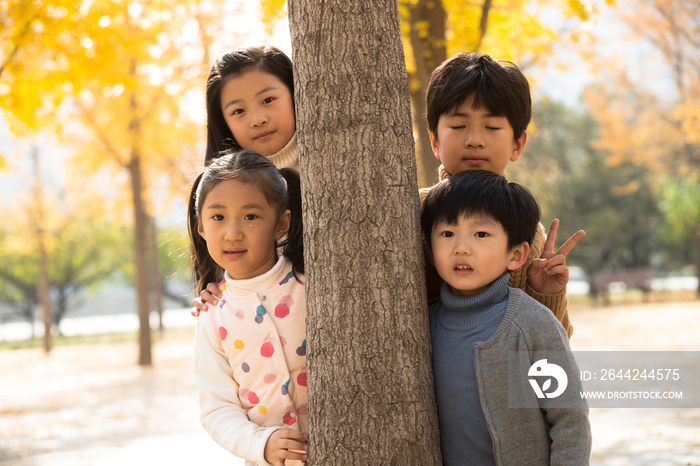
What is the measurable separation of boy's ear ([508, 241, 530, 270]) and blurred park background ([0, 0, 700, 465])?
1.13m

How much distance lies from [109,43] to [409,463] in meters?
6.52

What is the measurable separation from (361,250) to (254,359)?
0.48 m

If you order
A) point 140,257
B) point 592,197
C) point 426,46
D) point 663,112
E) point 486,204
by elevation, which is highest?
point 663,112

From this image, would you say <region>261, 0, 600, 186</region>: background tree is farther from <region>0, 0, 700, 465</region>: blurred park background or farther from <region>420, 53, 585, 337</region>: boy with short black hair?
<region>420, 53, 585, 337</region>: boy with short black hair

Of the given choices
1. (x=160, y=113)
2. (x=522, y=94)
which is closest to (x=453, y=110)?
(x=522, y=94)

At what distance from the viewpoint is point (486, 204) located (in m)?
1.64

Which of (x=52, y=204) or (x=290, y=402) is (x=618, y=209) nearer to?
(x=52, y=204)

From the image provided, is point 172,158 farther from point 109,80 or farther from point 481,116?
point 481,116

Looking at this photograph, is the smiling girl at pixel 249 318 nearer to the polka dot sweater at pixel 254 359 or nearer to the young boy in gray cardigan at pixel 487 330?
the polka dot sweater at pixel 254 359

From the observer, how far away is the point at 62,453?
549cm

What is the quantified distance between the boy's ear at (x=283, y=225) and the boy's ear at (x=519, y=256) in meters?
0.70

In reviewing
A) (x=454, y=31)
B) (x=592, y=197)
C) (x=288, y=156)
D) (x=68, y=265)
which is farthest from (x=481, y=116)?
(x=68, y=265)

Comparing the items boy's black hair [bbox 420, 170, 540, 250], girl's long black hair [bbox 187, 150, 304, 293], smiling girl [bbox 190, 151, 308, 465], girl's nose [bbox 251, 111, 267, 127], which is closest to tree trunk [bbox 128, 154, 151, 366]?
girl's nose [bbox 251, 111, 267, 127]

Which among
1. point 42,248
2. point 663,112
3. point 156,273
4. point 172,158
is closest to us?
point 172,158
